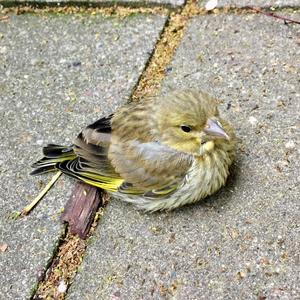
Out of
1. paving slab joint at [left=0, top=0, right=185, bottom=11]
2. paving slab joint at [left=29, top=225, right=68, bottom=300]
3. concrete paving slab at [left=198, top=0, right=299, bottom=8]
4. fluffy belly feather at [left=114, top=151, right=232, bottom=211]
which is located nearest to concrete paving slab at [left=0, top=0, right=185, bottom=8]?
paving slab joint at [left=0, top=0, right=185, bottom=11]

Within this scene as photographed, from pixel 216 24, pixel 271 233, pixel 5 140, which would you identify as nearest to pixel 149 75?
pixel 216 24

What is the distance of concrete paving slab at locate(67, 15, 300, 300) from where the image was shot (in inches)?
115

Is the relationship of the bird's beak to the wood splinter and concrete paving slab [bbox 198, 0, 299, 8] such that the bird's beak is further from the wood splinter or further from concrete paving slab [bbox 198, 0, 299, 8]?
concrete paving slab [bbox 198, 0, 299, 8]

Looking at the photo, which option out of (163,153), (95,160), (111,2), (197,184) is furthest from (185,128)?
(111,2)

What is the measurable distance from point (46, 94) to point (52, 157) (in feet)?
1.76

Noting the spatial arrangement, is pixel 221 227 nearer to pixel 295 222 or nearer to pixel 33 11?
pixel 295 222

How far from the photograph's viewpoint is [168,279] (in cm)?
295

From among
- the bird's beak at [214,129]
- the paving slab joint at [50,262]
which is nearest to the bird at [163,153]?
the bird's beak at [214,129]

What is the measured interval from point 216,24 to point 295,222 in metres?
1.43

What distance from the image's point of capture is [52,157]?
338cm

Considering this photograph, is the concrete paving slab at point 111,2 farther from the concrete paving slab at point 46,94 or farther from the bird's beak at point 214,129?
the bird's beak at point 214,129

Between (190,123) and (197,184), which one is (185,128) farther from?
(197,184)

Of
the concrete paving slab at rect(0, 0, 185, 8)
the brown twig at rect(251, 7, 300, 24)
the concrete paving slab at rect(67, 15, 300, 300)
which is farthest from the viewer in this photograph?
the concrete paving slab at rect(0, 0, 185, 8)

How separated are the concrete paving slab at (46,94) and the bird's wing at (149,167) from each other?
0.37 m
